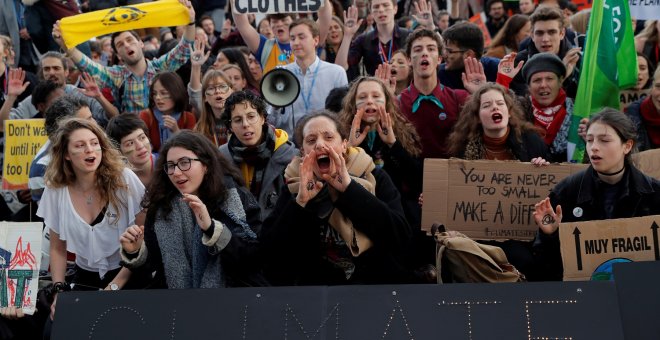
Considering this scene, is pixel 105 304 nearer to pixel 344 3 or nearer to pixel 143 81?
pixel 143 81

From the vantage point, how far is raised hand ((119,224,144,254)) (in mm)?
6492

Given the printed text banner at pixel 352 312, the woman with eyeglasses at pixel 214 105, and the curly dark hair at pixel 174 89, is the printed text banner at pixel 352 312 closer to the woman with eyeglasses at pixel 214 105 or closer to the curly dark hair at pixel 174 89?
the woman with eyeglasses at pixel 214 105

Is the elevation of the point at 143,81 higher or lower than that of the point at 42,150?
higher

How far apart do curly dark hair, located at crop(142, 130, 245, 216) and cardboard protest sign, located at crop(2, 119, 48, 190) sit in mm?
2519

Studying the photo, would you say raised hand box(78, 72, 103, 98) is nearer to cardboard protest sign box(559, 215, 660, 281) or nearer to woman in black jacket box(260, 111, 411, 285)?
woman in black jacket box(260, 111, 411, 285)

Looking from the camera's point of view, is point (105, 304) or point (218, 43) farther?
point (218, 43)

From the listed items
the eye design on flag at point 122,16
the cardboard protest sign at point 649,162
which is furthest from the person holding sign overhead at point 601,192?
the eye design on flag at point 122,16

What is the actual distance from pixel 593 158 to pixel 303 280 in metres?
1.90

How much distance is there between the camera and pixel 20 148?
356 inches

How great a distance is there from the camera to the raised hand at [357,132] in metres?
7.38

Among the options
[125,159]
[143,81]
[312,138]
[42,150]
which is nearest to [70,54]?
[143,81]

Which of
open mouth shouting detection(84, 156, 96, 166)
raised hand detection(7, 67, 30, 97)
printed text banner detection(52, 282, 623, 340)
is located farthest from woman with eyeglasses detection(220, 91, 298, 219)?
raised hand detection(7, 67, 30, 97)

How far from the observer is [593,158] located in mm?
6543

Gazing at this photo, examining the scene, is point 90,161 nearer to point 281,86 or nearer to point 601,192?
point 281,86
